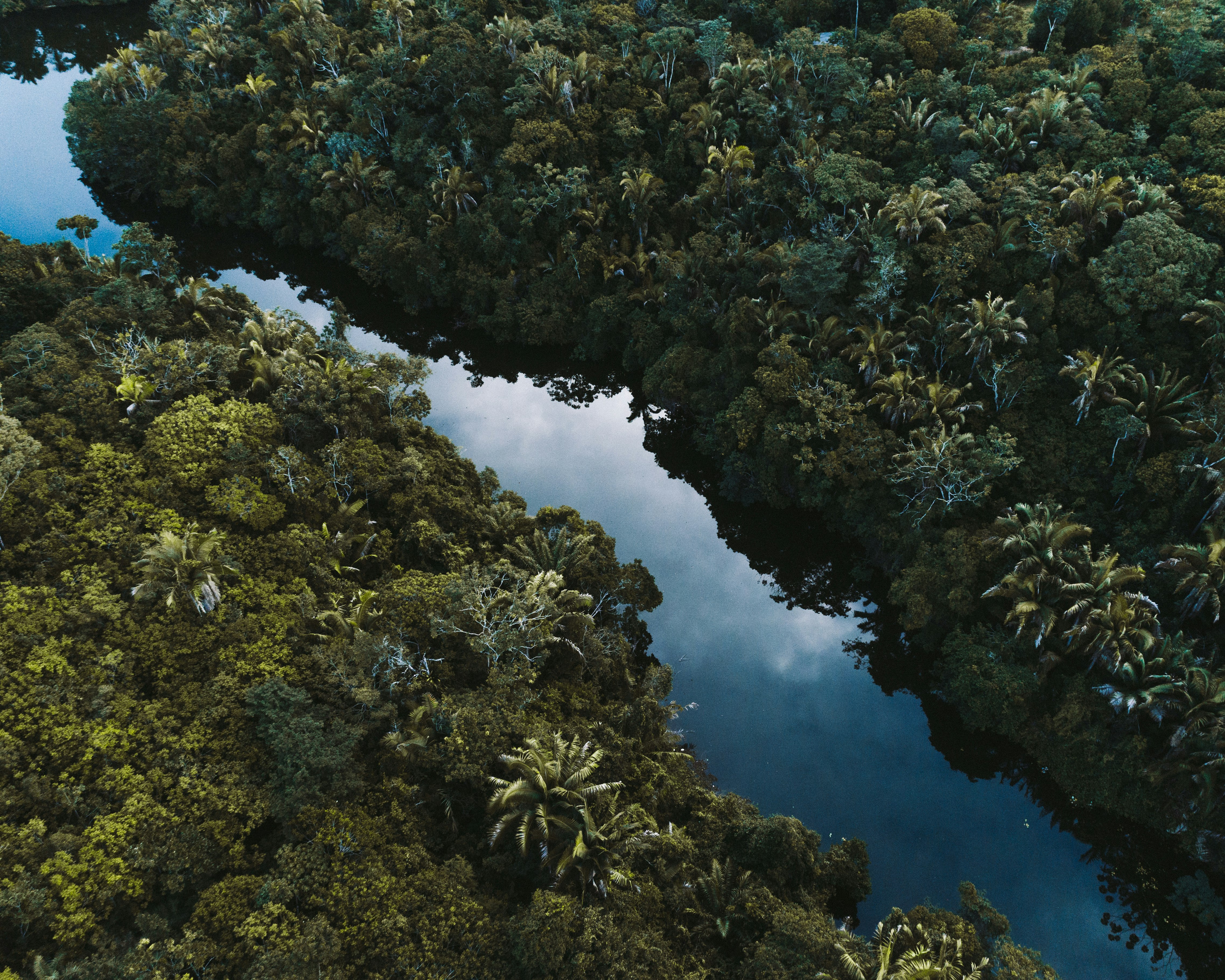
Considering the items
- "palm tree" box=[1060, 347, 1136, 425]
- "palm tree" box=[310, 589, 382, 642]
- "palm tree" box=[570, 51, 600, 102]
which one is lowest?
"palm tree" box=[310, 589, 382, 642]

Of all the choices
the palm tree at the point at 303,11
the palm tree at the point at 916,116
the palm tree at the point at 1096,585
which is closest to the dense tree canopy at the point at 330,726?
the palm tree at the point at 1096,585

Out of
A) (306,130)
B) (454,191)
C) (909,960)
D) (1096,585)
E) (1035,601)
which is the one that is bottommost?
(909,960)

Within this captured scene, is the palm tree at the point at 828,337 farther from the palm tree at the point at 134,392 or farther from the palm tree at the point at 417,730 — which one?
the palm tree at the point at 134,392

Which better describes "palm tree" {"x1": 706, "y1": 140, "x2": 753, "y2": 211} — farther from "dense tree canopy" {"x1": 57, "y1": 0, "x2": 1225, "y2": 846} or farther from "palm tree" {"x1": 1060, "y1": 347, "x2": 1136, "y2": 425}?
"palm tree" {"x1": 1060, "y1": 347, "x2": 1136, "y2": 425}

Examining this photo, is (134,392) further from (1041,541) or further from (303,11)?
(303,11)

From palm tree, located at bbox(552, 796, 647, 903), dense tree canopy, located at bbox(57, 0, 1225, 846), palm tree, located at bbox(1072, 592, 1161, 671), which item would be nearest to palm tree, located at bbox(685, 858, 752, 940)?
palm tree, located at bbox(552, 796, 647, 903)

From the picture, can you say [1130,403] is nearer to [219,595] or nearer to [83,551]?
[219,595]

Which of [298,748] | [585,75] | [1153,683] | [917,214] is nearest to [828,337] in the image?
[917,214]
